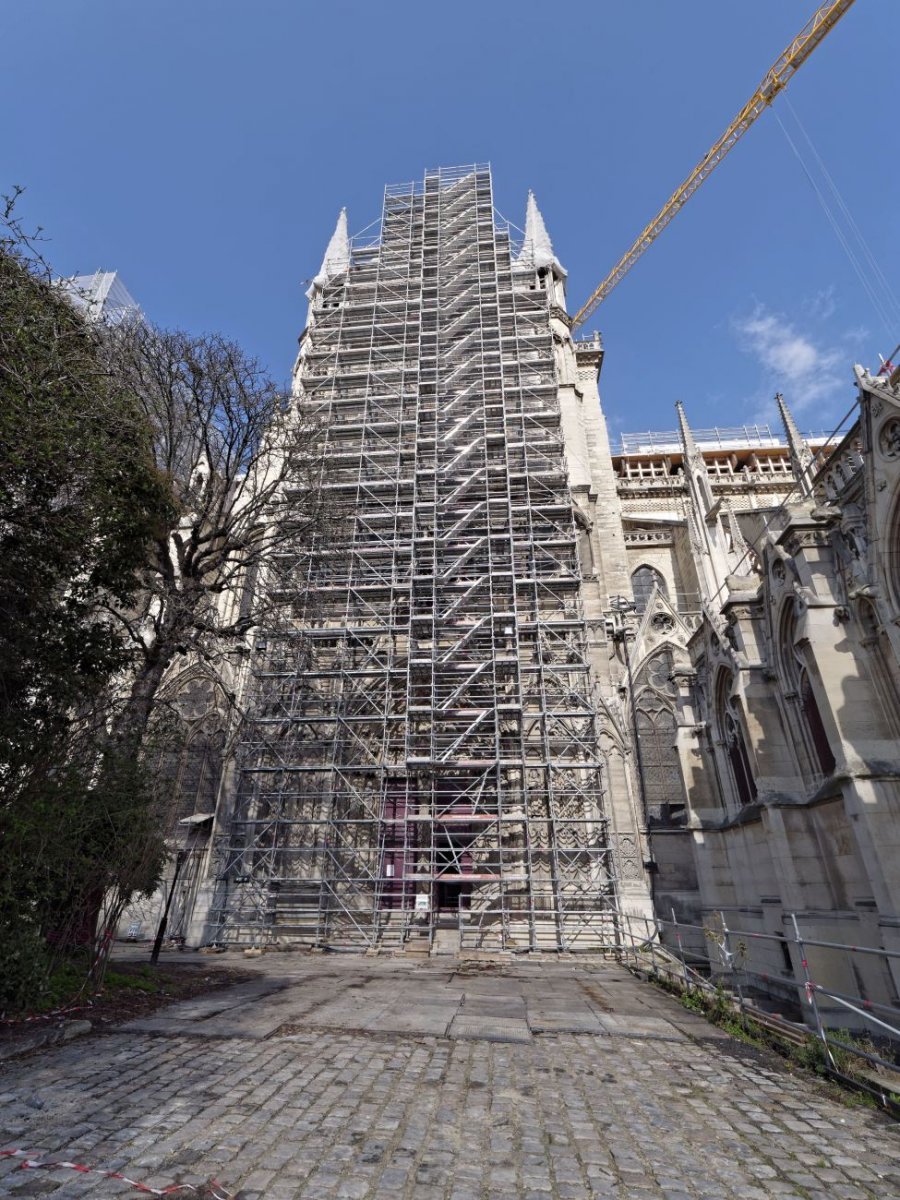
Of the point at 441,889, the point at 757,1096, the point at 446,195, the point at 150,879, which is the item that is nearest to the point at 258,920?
the point at 441,889

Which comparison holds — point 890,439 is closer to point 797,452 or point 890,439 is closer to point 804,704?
point 804,704

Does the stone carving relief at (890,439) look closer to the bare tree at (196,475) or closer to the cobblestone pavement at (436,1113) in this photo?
the cobblestone pavement at (436,1113)

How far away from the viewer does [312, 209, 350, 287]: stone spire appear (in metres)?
27.7

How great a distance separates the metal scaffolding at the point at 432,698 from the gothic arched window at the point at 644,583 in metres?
8.72

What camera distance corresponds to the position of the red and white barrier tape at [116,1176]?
292 cm

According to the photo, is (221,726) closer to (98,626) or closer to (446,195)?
(98,626)

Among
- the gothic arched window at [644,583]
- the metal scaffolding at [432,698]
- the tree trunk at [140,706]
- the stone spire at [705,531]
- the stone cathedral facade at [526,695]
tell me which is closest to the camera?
the tree trunk at [140,706]

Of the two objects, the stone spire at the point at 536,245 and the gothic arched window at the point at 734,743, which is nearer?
the gothic arched window at the point at 734,743

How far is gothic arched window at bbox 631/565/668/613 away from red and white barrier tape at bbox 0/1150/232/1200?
24306mm

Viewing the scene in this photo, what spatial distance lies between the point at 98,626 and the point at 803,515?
12.0m

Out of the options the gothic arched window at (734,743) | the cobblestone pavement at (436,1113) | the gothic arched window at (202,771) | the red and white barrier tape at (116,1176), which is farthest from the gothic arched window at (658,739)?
the red and white barrier tape at (116,1176)

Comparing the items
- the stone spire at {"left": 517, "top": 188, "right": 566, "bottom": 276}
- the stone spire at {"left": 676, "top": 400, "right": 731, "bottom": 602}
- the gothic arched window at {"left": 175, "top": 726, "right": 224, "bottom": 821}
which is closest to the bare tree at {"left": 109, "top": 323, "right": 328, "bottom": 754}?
the gothic arched window at {"left": 175, "top": 726, "right": 224, "bottom": 821}

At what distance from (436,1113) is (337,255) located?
3379 centimetres

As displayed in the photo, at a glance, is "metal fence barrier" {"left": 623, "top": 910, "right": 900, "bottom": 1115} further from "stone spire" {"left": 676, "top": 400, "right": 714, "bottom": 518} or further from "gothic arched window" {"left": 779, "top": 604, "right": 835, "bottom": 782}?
"stone spire" {"left": 676, "top": 400, "right": 714, "bottom": 518}
